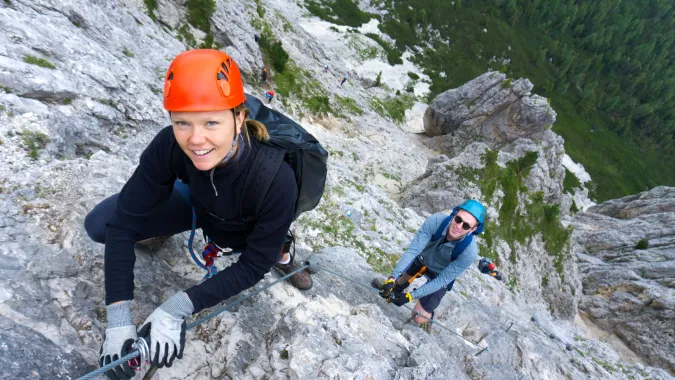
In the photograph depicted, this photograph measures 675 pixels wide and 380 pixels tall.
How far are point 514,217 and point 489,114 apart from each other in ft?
72.8

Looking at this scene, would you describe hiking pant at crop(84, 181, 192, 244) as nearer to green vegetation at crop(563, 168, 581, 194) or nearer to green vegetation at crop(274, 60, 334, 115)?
green vegetation at crop(274, 60, 334, 115)

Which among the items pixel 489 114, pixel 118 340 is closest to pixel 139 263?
pixel 118 340

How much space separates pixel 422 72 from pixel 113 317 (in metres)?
68.2

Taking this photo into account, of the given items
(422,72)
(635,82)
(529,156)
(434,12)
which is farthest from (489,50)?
(529,156)

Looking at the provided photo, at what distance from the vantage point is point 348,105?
29156 mm

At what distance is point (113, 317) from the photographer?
324 cm

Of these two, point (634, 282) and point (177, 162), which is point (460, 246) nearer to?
point (177, 162)

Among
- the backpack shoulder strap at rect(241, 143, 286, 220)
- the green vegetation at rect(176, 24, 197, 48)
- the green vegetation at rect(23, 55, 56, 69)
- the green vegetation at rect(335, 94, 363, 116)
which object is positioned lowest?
the green vegetation at rect(335, 94, 363, 116)

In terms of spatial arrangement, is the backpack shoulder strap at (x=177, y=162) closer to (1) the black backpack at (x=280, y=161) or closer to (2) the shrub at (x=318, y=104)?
(1) the black backpack at (x=280, y=161)

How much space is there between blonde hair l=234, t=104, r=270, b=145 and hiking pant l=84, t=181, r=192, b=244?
177cm

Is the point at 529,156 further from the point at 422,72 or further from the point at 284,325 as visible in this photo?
the point at 422,72

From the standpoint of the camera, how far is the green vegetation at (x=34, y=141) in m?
5.68

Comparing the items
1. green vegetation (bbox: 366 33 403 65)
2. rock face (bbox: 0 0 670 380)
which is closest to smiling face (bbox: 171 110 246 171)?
rock face (bbox: 0 0 670 380)

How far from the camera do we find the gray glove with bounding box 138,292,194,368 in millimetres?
3137
